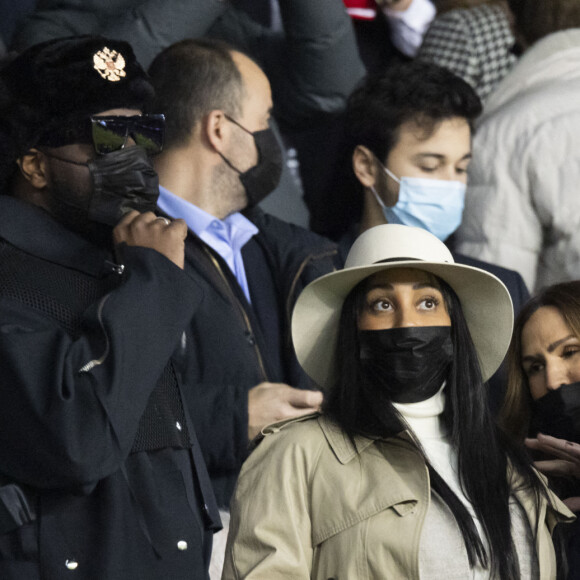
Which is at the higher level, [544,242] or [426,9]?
[426,9]

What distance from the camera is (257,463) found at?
304 centimetres

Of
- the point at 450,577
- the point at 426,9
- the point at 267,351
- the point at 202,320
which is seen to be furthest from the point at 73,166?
the point at 426,9

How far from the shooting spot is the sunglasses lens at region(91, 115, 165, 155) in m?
3.21

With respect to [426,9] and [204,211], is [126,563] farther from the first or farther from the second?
[426,9]

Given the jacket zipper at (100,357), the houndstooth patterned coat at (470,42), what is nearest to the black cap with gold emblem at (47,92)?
the jacket zipper at (100,357)

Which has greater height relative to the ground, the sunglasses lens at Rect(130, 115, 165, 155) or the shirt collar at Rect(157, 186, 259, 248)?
the sunglasses lens at Rect(130, 115, 165, 155)

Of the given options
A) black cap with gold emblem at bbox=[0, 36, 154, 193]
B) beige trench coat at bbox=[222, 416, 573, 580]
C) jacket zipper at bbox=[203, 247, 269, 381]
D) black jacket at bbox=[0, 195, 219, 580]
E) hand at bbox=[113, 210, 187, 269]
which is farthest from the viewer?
jacket zipper at bbox=[203, 247, 269, 381]

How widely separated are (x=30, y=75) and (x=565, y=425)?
6.24ft

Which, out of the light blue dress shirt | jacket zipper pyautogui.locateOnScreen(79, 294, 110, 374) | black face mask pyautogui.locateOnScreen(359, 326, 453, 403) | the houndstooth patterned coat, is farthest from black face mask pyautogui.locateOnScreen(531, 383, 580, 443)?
the houndstooth patterned coat

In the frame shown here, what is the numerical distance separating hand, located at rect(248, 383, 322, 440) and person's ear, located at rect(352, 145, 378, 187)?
1454 millimetres

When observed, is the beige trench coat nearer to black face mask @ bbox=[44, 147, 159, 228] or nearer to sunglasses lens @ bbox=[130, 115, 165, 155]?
black face mask @ bbox=[44, 147, 159, 228]

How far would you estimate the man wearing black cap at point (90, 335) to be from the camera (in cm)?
266

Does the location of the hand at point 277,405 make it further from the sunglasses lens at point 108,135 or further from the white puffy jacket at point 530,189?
the white puffy jacket at point 530,189

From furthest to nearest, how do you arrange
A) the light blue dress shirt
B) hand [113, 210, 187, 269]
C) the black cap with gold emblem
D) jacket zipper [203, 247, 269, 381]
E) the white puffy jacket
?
the white puffy jacket < the light blue dress shirt < jacket zipper [203, 247, 269, 381] < the black cap with gold emblem < hand [113, 210, 187, 269]
